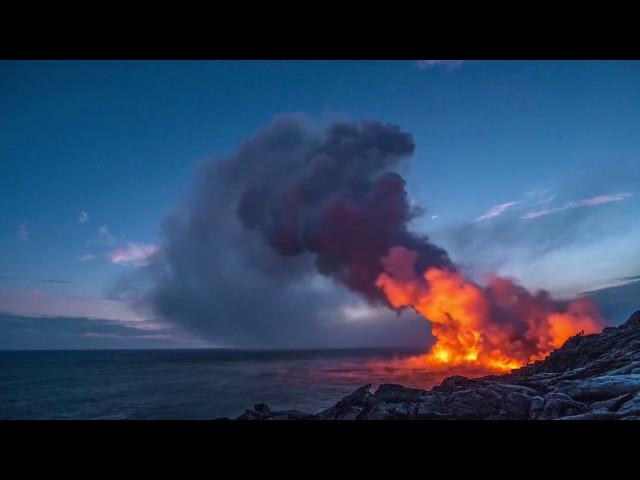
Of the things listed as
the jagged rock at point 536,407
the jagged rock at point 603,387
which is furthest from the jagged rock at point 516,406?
the jagged rock at point 603,387

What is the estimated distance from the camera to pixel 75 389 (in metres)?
37.4

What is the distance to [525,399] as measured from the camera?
345 inches

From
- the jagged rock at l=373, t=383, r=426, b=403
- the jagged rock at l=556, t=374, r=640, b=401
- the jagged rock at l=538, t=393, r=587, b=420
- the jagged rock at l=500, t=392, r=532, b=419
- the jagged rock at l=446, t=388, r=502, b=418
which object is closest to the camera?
the jagged rock at l=538, t=393, r=587, b=420

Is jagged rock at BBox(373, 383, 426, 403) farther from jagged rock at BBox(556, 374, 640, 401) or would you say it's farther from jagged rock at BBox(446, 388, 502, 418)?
jagged rock at BBox(556, 374, 640, 401)

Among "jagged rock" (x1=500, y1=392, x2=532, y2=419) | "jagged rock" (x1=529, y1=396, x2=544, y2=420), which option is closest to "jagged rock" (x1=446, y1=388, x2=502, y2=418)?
A: "jagged rock" (x1=500, y1=392, x2=532, y2=419)

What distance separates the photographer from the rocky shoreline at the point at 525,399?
7.63 metres

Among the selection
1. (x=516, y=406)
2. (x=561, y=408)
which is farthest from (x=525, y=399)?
(x=561, y=408)

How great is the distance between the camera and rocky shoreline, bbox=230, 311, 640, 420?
763 cm
